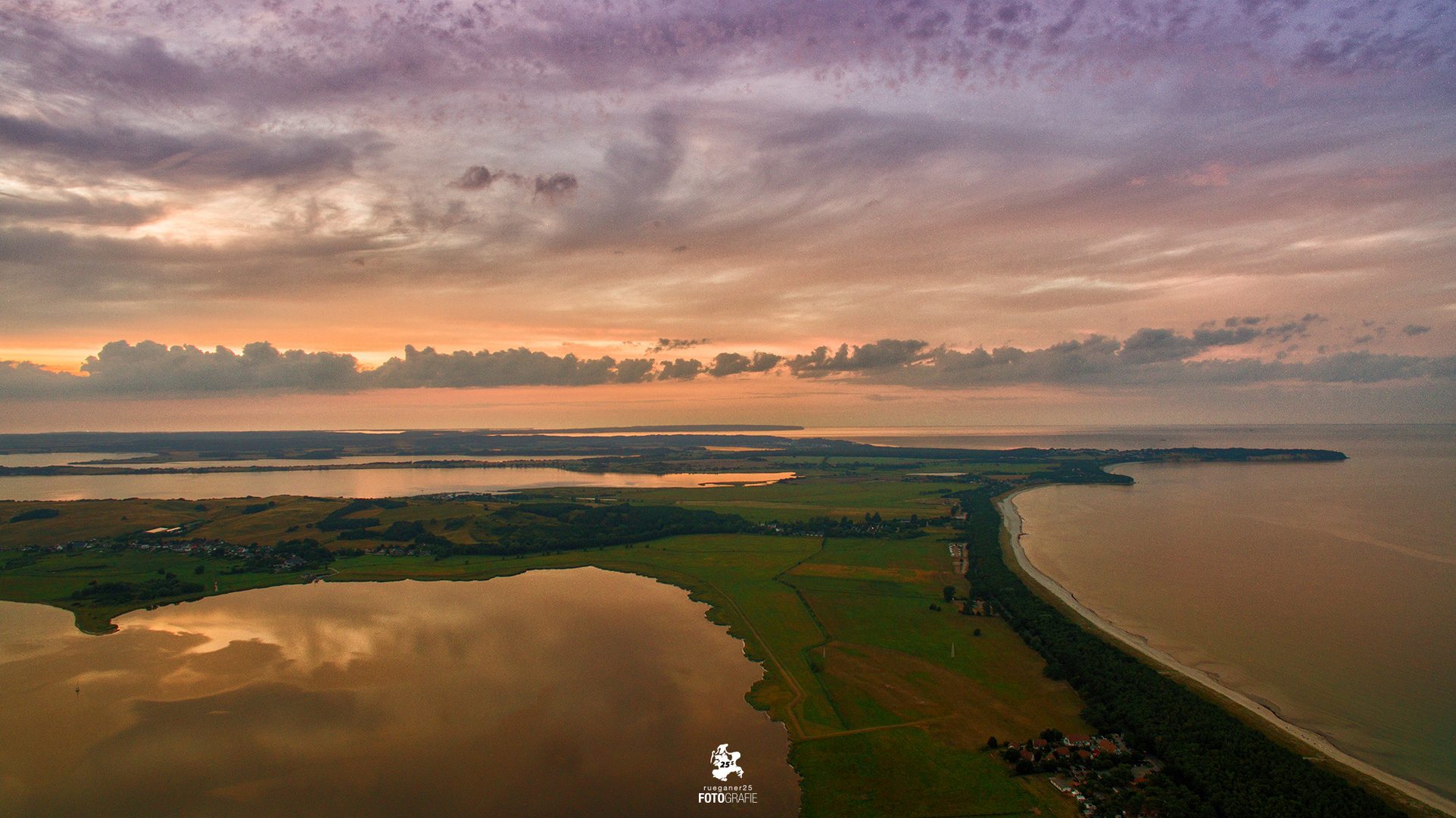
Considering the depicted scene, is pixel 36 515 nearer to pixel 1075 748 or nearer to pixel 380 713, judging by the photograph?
pixel 380 713

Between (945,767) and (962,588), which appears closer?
(945,767)

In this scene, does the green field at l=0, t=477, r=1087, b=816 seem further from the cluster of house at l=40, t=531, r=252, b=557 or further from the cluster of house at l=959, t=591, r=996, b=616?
the cluster of house at l=40, t=531, r=252, b=557

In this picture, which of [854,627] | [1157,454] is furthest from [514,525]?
[1157,454]

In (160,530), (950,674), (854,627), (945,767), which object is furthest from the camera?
(160,530)

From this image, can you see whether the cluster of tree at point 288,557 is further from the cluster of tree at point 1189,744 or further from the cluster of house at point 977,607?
the cluster of tree at point 1189,744

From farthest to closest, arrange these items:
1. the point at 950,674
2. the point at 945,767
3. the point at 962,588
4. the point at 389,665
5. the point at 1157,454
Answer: the point at 1157,454
the point at 962,588
the point at 389,665
the point at 950,674
the point at 945,767

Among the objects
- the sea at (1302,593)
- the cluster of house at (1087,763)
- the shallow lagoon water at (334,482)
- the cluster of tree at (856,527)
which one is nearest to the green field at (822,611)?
the cluster of house at (1087,763)

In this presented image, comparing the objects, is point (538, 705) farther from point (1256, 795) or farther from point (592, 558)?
point (592, 558)
